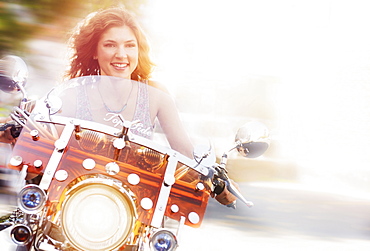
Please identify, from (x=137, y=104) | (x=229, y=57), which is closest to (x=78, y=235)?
(x=137, y=104)

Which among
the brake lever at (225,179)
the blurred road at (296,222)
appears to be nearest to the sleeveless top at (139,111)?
the brake lever at (225,179)

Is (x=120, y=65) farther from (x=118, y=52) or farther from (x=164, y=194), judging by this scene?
(x=164, y=194)

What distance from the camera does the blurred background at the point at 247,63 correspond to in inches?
75.7

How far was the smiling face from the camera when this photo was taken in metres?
1.90

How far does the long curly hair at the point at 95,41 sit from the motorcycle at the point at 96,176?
4 cm

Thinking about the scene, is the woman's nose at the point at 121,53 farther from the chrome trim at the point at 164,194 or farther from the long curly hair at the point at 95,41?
the chrome trim at the point at 164,194

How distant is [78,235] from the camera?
1491 mm

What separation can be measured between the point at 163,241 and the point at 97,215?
23 cm

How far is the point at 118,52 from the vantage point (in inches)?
75.2

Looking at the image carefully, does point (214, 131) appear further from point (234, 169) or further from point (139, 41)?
point (139, 41)

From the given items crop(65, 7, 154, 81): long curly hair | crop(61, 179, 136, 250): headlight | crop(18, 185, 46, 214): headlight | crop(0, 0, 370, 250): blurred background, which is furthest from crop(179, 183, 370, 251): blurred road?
crop(18, 185, 46, 214): headlight

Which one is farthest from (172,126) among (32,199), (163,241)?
(32,199)

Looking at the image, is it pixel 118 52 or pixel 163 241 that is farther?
pixel 118 52

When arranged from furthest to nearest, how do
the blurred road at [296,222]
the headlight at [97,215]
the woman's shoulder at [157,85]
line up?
1. the blurred road at [296,222]
2. the woman's shoulder at [157,85]
3. the headlight at [97,215]
